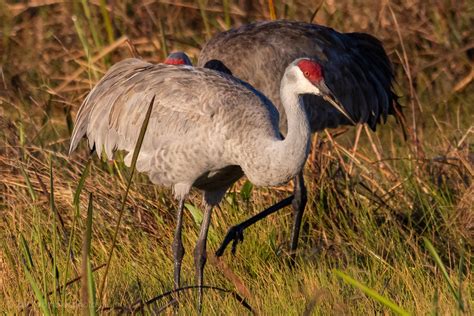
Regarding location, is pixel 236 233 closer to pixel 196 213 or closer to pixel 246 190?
pixel 196 213

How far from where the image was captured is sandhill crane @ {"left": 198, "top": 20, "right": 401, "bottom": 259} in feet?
18.3

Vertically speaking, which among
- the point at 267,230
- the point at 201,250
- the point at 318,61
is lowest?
the point at 267,230

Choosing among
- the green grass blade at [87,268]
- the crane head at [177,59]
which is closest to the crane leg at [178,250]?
the crane head at [177,59]

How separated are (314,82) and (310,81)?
0.05ft

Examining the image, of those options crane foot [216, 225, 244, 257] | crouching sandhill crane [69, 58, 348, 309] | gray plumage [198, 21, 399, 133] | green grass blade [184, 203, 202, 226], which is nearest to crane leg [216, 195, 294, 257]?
crane foot [216, 225, 244, 257]

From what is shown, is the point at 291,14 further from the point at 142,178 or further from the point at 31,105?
the point at 142,178

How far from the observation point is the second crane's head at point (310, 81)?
12.7 feet

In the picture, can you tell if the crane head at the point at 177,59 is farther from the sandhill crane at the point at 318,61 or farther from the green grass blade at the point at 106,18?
the green grass blade at the point at 106,18

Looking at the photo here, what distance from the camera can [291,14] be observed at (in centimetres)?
786

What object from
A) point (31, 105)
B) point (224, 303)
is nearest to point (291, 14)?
point (31, 105)

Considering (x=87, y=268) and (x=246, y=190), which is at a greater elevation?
(x=87, y=268)

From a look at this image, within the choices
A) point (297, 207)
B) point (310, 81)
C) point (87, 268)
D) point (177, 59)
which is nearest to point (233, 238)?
point (297, 207)

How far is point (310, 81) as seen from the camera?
3889 mm

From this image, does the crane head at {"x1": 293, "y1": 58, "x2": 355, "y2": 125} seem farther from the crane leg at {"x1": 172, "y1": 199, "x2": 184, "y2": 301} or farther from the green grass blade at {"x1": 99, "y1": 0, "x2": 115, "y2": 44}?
the green grass blade at {"x1": 99, "y1": 0, "x2": 115, "y2": 44}
